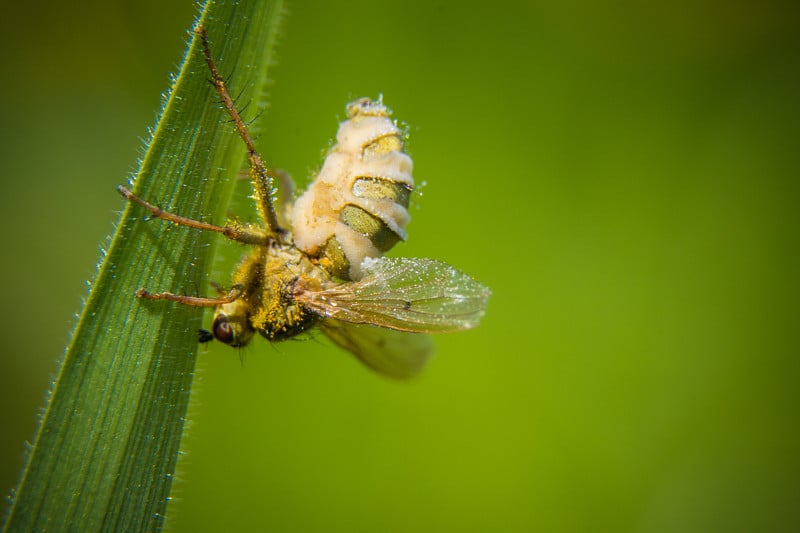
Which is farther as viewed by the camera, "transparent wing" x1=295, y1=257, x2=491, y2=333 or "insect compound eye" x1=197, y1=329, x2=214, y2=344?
"transparent wing" x1=295, y1=257, x2=491, y2=333

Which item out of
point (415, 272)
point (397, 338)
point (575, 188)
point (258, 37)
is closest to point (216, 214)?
point (258, 37)

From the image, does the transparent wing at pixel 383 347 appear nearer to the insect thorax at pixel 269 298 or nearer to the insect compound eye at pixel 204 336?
the insect thorax at pixel 269 298

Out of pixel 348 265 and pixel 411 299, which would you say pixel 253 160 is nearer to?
pixel 348 265

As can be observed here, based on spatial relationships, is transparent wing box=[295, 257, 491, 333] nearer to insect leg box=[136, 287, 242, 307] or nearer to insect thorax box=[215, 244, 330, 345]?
insect thorax box=[215, 244, 330, 345]

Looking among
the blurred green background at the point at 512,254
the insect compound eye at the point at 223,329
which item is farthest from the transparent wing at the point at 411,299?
the blurred green background at the point at 512,254

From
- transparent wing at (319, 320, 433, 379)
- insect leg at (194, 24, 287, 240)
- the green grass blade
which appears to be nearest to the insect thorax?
insect leg at (194, 24, 287, 240)

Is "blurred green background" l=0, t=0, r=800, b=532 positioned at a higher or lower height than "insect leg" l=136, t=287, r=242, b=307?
higher

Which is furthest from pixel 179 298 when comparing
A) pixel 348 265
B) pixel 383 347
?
pixel 383 347
